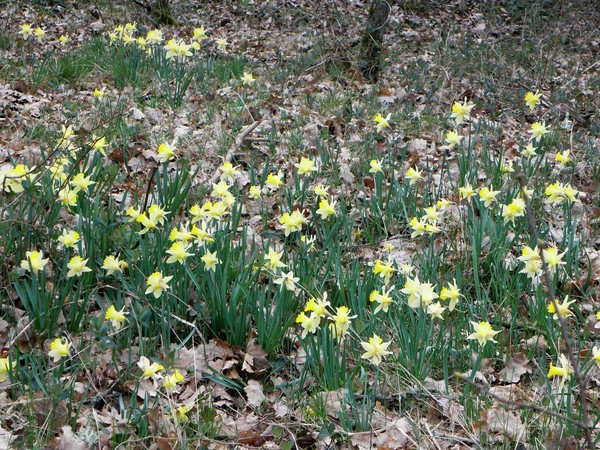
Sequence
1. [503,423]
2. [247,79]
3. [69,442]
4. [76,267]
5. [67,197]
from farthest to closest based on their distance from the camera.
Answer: [247,79] < [67,197] < [76,267] < [503,423] < [69,442]

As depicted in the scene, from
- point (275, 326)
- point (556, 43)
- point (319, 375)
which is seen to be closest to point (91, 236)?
point (275, 326)

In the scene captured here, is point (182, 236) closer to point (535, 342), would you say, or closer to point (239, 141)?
point (535, 342)

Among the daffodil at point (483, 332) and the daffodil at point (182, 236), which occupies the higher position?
the daffodil at point (182, 236)

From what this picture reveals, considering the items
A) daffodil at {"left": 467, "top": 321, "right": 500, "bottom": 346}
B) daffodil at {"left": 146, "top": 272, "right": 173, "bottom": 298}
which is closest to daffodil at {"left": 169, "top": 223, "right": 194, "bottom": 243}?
daffodil at {"left": 146, "top": 272, "right": 173, "bottom": 298}

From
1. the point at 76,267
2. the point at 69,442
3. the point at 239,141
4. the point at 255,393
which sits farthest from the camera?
the point at 239,141

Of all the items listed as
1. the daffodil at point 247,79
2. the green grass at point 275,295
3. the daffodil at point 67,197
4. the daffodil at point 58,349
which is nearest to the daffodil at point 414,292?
the green grass at point 275,295

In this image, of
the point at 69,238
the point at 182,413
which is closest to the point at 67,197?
the point at 69,238

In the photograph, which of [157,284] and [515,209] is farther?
[515,209]

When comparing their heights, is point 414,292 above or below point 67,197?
below

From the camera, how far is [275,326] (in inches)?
104

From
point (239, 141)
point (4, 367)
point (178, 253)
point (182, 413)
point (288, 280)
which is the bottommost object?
point (182, 413)

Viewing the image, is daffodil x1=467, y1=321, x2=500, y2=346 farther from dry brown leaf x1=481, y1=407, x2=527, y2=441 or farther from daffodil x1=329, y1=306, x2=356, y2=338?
daffodil x1=329, y1=306, x2=356, y2=338

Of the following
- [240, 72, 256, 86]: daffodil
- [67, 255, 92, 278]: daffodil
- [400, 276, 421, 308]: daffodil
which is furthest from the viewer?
[240, 72, 256, 86]: daffodil

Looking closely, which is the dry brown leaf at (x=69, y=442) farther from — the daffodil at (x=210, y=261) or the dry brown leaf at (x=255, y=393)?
the daffodil at (x=210, y=261)
